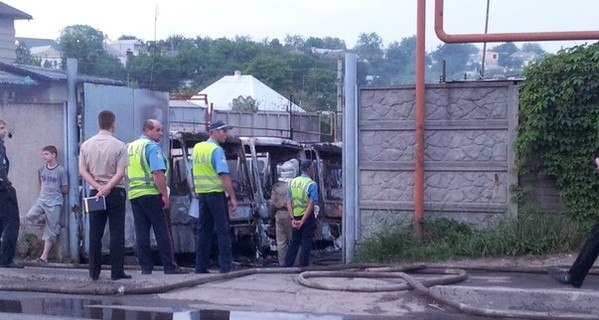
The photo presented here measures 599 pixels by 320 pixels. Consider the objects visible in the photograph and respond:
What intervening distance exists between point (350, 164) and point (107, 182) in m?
3.37

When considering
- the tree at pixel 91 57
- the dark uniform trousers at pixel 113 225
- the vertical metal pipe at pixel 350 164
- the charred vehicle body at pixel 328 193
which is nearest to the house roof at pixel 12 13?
the tree at pixel 91 57

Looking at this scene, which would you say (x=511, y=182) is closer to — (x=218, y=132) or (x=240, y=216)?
(x=218, y=132)

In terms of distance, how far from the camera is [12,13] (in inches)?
1414

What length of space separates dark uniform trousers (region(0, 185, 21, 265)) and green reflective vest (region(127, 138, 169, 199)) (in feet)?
5.33

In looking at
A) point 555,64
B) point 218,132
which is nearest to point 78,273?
point 218,132

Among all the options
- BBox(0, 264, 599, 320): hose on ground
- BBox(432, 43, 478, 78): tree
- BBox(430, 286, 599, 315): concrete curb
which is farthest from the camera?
BBox(432, 43, 478, 78): tree

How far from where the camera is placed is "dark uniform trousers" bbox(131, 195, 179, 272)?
10.7 metres

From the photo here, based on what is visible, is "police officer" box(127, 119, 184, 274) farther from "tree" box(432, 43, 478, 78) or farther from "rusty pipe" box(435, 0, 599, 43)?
"tree" box(432, 43, 478, 78)

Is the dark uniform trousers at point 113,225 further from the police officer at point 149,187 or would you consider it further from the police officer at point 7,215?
the police officer at point 7,215

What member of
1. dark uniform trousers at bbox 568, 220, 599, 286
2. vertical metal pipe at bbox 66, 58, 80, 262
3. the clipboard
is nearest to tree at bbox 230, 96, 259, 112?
vertical metal pipe at bbox 66, 58, 80, 262

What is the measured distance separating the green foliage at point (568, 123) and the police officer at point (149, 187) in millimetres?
4173

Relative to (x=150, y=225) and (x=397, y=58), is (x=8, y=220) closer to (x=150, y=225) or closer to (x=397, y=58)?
(x=150, y=225)

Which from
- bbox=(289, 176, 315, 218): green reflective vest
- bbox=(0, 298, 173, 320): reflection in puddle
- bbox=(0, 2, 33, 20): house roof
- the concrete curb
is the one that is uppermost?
bbox=(0, 2, 33, 20): house roof

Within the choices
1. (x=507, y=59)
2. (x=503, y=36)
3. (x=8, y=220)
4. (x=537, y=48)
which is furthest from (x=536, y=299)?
(x=507, y=59)
